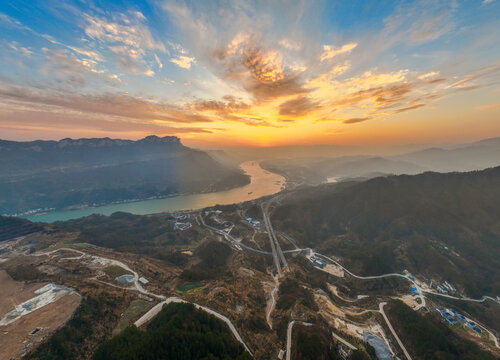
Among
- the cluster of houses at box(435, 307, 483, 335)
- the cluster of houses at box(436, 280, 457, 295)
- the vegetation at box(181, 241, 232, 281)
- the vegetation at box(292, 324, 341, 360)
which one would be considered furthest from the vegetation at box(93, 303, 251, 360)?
the cluster of houses at box(436, 280, 457, 295)

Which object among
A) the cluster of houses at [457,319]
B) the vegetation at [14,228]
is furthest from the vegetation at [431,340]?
the vegetation at [14,228]

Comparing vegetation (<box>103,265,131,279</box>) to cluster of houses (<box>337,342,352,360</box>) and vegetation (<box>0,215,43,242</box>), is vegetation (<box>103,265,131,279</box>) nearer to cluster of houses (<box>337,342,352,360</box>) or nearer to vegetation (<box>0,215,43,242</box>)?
cluster of houses (<box>337,342,352,360</box>)

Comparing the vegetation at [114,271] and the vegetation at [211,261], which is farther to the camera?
the vegetation at [211,261]

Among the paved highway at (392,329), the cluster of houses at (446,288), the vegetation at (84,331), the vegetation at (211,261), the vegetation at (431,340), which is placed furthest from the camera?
the cluster of houses at (446,288)

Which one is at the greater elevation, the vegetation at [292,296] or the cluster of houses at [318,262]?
the vegetation at [292,296]

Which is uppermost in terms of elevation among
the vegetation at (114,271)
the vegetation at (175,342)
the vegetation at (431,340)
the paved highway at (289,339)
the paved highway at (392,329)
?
the vegetation at (175,342)

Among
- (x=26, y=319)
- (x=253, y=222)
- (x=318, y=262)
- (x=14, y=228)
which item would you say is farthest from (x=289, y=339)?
(x=14, y=228)

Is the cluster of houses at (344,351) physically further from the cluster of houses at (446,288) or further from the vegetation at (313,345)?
the cluster of houses at (446,288)
